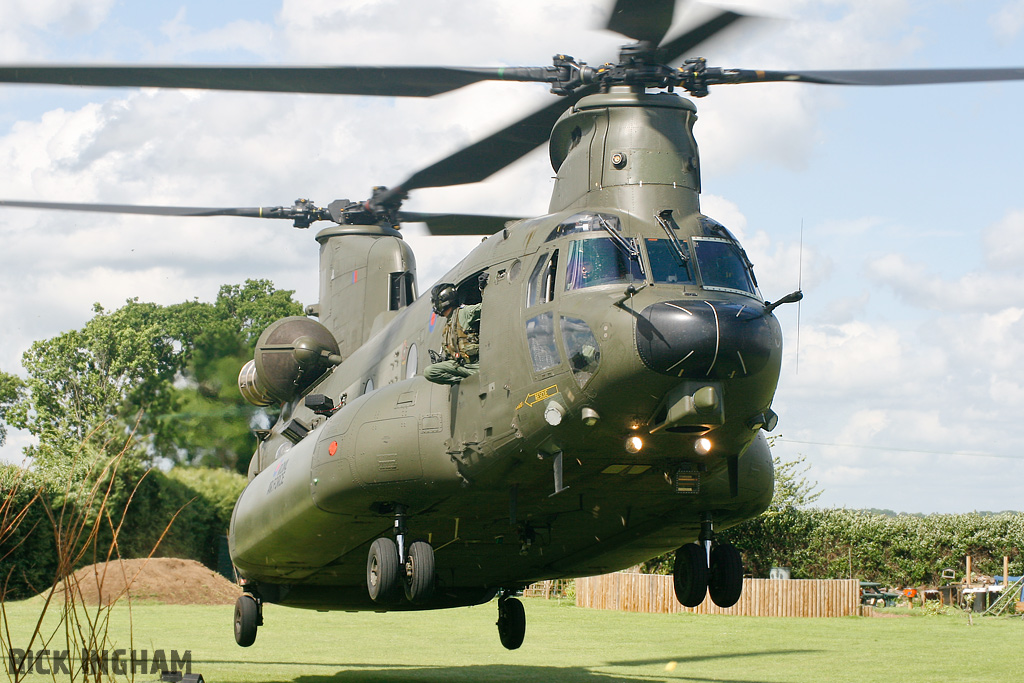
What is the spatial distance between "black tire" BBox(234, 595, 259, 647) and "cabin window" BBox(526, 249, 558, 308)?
8.68 meters

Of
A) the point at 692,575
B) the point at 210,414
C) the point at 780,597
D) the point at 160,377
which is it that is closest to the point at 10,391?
the point at 160,377

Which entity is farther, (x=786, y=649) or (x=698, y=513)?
(x=786, y=649)

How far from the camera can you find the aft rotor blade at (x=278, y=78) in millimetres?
8445

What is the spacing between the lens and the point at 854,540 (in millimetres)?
38656

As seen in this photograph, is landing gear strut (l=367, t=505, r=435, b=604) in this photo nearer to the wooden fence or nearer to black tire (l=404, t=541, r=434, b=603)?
black tire (l=404, t=541, r=434, b=603)

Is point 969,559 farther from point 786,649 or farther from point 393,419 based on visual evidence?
point 393,419

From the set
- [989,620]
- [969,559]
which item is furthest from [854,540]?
[989,620]

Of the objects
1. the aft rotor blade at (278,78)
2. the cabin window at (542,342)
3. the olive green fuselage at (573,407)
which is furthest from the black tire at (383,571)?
the aft rotor blade at (278,78)

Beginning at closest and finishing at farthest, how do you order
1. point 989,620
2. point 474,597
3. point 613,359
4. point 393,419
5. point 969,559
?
1. point 613,359
2. point 393,419
3. point 474,597
4. point 989,620
5. point 969,559

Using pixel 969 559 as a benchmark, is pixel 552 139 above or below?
above

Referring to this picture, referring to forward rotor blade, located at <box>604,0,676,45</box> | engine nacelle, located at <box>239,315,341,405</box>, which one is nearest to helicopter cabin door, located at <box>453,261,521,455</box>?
forward rotor blade, located at <box>604,0,676,45</box>

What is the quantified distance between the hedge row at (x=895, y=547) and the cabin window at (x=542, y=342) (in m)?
30.7

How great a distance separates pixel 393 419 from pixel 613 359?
2.95 m

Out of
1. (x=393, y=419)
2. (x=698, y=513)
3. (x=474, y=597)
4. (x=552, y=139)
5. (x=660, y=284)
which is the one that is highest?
(x=552, y=139)
